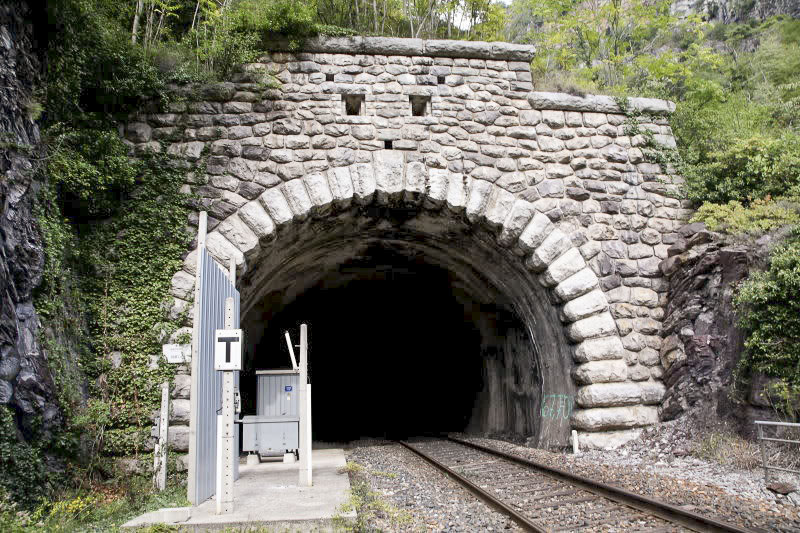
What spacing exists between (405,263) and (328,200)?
464 centimetres

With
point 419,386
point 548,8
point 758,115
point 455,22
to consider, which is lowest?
point 419,386

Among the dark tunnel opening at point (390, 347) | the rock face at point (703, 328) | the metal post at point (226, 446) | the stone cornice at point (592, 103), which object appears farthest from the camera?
the dark tunnel opening at point (390, 347)

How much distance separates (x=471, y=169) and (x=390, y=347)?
10.7 m

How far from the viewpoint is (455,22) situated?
13703 mm

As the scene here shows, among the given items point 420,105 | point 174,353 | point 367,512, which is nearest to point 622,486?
point 367,512

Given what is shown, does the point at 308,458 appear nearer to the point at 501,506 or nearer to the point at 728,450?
the point at 501,506

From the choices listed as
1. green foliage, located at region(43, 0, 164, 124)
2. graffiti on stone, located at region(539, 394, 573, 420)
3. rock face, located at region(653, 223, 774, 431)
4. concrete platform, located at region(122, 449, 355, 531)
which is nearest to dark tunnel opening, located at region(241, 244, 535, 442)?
graffiti on stone, located at region(539, 394, 573, 420)

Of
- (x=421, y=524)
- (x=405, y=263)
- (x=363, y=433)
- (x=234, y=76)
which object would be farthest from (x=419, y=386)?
(x=421, y=524)

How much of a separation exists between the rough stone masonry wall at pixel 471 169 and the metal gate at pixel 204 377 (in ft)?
8.80

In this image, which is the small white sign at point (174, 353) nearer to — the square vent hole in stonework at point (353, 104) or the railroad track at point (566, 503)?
the railroad track at point (566, 503)

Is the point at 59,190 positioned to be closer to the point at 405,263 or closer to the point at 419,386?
the point at 405,263

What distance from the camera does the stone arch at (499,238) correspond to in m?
8.42

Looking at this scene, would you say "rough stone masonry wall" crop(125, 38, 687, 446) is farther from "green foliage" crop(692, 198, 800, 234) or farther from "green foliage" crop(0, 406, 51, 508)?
"green foliage" crop(0, 406, 51, 508)

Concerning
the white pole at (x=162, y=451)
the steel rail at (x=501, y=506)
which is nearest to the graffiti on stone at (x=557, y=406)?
the steel rail at (x=501, y=506)
